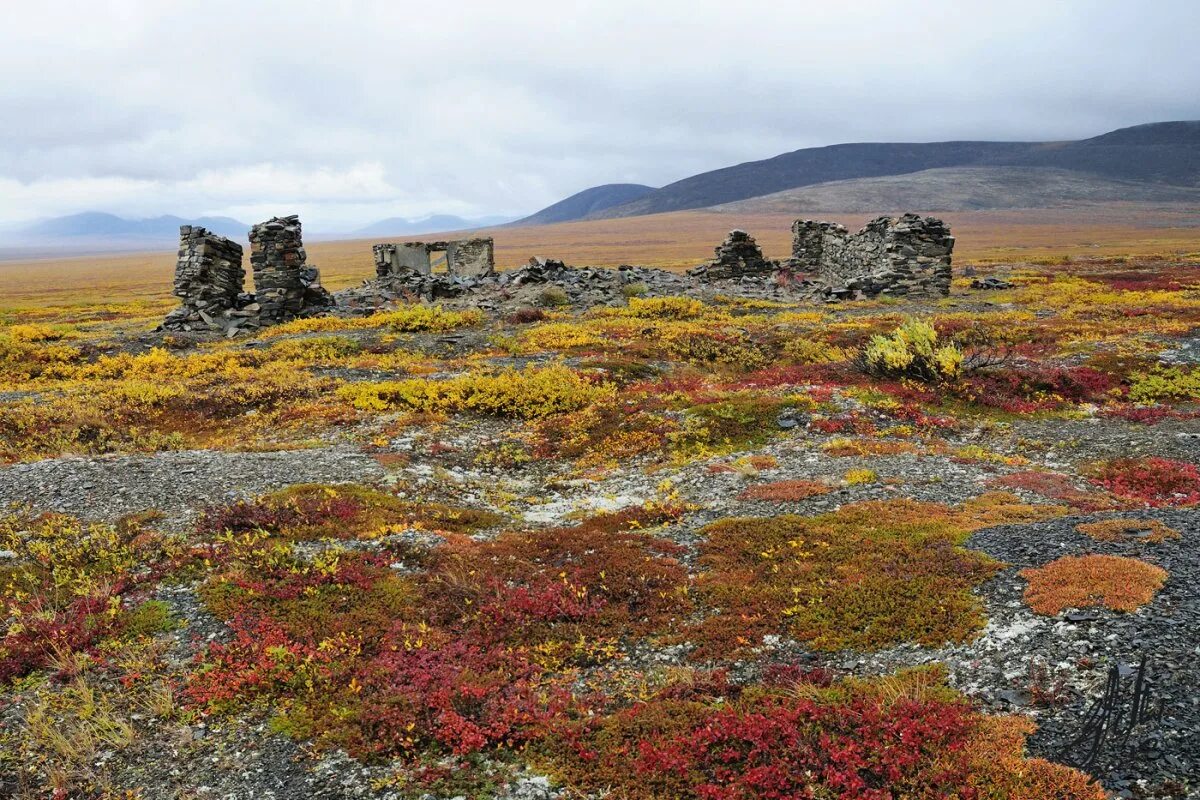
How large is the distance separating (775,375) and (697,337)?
678cm

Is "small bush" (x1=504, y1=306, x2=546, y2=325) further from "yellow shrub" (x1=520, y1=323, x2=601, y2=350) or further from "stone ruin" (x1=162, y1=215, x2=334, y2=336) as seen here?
"stone ruin" (x1=162, y1=215, x2=334, y2=336)

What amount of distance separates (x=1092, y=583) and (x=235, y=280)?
40.8 metres

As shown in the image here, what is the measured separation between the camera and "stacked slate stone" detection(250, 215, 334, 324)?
38062mm

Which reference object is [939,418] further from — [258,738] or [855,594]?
[258,738]

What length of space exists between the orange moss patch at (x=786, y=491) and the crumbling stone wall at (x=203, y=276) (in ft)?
108

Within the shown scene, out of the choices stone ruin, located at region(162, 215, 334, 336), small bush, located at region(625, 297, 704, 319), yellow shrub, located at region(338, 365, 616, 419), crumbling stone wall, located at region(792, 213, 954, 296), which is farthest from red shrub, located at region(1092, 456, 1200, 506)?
stone ruin, located at region(162, 215, 334, 336)

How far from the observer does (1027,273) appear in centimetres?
5609

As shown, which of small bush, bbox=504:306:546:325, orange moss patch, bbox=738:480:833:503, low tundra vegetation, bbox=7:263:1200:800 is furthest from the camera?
small bush, bbox=504:306:546:325

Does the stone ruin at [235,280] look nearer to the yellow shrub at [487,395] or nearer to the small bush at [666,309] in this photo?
the small bush at [666,309]

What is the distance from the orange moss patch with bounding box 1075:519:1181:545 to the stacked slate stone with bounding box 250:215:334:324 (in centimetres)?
3715

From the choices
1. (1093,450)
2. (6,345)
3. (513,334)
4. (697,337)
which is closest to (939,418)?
(1093,450)

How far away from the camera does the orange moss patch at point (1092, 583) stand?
7617mm

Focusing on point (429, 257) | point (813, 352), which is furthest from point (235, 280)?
point (813, 352)

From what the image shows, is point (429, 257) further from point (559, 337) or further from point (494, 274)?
point (559, 337)
